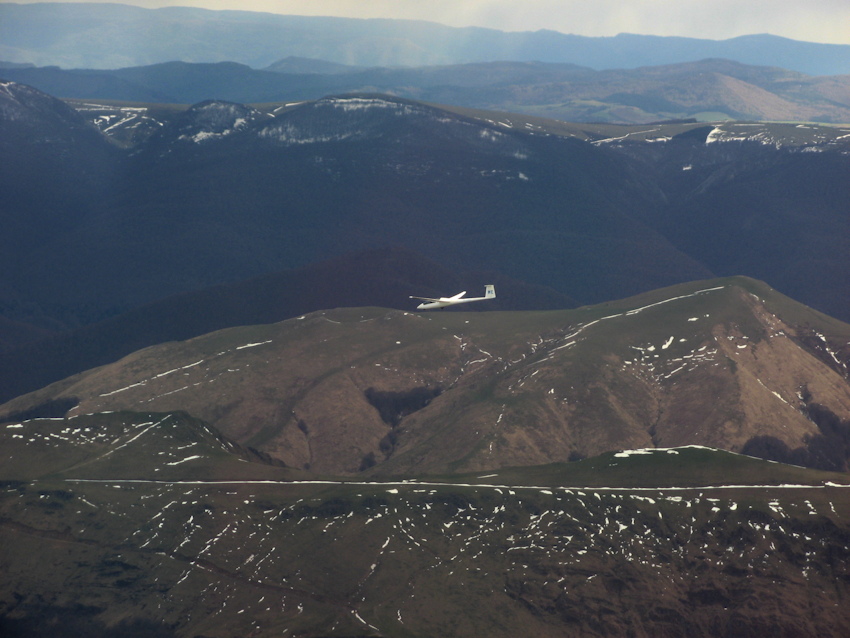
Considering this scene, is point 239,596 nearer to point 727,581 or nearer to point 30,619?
point 30,619

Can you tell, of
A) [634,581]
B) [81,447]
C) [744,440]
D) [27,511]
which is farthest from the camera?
[744,440]

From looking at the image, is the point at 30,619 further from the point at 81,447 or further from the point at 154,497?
the point at 81,447

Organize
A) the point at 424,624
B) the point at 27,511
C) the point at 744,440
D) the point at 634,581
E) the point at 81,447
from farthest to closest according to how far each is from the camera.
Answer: the point at 744,440
the point at 81,447
the point at 27,511
the point at 634,581
the point at 424,624

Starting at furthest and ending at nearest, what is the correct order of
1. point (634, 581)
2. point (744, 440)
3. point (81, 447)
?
point (744, 440), point (81, 447), point (634, 581)

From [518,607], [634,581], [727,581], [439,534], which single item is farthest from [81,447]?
[727,581]

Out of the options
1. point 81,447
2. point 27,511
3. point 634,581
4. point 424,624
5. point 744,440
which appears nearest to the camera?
point 424,624

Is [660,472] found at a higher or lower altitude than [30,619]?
higher

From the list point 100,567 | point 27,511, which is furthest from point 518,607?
point 27,511

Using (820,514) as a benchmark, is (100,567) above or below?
below

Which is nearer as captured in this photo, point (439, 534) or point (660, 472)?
point (439, 534)
